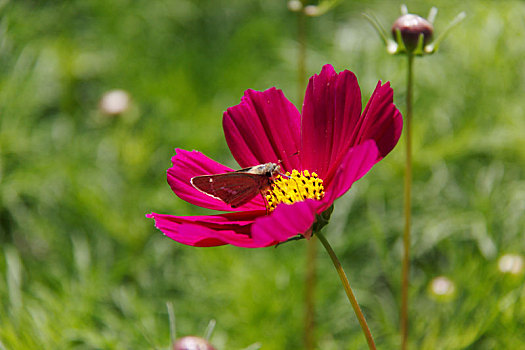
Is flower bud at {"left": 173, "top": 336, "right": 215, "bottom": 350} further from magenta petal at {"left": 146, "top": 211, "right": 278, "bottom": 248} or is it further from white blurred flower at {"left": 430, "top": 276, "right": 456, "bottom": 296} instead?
white blurred flower at {"left": 430, "top": 276, "right": 456, "bottom": 296}

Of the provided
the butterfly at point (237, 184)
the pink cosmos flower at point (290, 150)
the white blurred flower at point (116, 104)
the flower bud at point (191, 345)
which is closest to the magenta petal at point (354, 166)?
the pink cosmos flower at point (290, 150)

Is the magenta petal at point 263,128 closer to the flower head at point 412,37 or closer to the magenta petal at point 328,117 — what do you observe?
the magenta petal at point 328,117

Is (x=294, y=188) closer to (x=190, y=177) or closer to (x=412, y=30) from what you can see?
(x=190, y=177)

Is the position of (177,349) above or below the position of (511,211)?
above

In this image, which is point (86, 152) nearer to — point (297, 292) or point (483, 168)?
point (297, 292)

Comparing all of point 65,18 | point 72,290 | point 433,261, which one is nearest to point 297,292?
point 433,261

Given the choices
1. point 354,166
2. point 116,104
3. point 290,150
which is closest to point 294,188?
point 290,150
